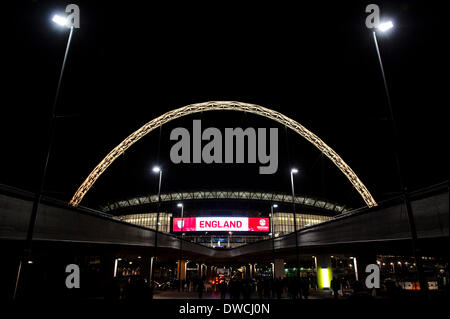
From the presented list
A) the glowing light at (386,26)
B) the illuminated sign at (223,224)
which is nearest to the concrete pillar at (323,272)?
the illuminated sign at (223,224)

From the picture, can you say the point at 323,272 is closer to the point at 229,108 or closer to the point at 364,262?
the point at 364,262

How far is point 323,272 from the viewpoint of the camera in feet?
155

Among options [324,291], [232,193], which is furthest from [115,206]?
[324,291]

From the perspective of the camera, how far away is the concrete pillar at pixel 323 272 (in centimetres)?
4622

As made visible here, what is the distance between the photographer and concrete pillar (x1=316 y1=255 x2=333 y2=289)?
46222 mm

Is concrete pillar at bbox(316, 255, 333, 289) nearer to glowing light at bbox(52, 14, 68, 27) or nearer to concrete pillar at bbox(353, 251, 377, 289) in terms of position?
concrete pillar at bbox(353, 251, 377, 289)

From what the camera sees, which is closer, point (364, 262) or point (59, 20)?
point (59, 20)

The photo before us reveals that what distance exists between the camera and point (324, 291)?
44469 millimetres

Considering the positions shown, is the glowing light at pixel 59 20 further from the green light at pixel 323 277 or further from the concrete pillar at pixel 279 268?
the concrete pillar at pixel 279 268

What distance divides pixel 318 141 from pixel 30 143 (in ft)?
124

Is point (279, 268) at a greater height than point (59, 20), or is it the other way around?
point (59, 20)

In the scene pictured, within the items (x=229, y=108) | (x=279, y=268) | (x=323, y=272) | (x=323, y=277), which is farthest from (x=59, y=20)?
(x=279, y=268)
